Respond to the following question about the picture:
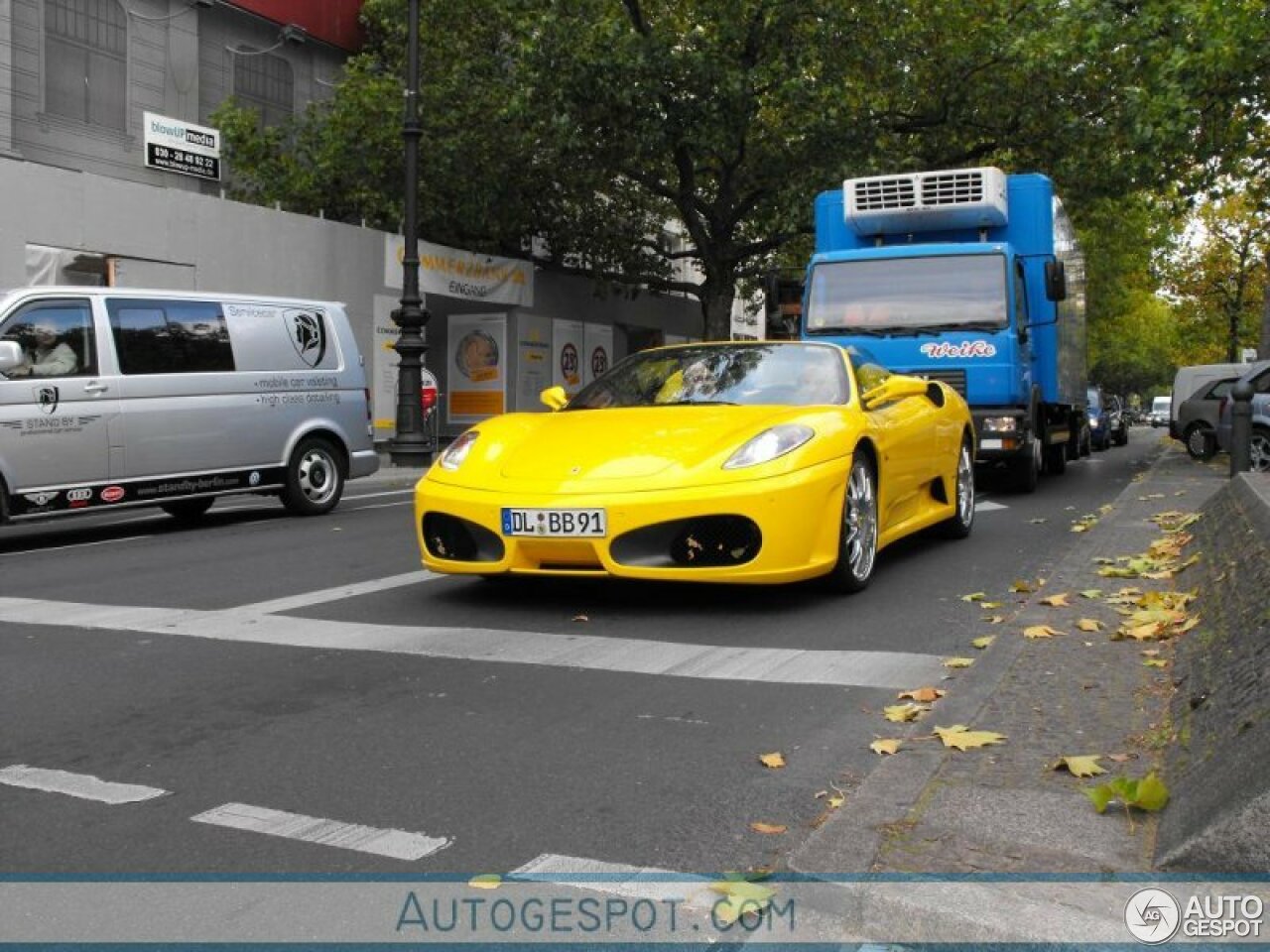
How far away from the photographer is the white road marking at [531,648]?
508cm

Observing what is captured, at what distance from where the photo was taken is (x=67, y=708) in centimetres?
462

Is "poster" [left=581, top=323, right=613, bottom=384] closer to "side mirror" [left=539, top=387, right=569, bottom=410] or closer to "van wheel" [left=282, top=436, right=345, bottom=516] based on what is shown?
"van wheel" [left=282, top=436, right=345, bottom=516]

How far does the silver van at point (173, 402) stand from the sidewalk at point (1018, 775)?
275 inches

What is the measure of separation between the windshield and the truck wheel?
6032 mm

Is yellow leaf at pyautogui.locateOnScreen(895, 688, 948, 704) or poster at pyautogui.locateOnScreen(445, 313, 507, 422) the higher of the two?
poster at pyautogui.locateOnScreen(445, 313, 507, 422)

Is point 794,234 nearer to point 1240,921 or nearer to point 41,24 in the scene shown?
A: point 41,24

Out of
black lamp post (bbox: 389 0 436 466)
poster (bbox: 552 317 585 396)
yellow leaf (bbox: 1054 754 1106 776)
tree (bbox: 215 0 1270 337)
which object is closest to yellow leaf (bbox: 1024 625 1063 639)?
yellow leaf (bbox: 1054 754 1106 776)

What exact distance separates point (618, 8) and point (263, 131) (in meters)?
6.60

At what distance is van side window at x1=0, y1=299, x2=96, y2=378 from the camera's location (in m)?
9.57

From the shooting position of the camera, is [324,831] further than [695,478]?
No

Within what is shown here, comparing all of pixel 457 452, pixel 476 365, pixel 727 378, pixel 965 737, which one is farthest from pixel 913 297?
pixel 476 365

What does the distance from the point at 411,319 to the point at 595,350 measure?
1205 cm

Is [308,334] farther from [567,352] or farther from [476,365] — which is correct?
[567,352]

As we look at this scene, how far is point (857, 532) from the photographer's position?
685 centimetres
